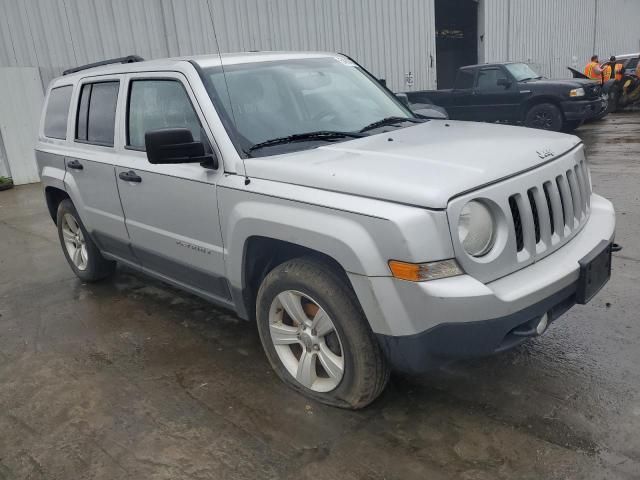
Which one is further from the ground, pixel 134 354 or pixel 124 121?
pixel 124 121

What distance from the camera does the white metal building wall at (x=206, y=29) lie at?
34.3ft

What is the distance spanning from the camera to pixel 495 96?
12680 mm

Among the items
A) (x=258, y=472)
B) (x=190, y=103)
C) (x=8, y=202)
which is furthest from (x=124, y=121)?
(x=8, y=202)

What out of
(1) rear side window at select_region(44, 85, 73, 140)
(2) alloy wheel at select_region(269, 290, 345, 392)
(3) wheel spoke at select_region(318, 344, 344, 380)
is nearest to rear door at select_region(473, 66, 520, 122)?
(1) rear side window at select_region(44, 85, 73, 140)

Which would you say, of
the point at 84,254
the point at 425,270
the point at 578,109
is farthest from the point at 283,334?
the point at 578,109

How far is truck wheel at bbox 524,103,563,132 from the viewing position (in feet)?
39.5

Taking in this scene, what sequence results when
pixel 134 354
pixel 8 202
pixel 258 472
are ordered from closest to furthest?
pixel 258 472 → pixel 134 354 → pixel 8 202

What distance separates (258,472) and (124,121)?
8.57 ft

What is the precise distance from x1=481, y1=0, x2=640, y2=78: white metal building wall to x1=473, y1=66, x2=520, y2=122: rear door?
6245 millimetres

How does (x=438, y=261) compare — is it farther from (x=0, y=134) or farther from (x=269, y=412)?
(x=0, y=134)

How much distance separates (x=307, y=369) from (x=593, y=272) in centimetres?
152

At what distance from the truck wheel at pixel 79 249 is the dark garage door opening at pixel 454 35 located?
59.3ft

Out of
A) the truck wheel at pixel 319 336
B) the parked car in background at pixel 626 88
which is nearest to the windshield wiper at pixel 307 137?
the truck wheel at pixel 319 336

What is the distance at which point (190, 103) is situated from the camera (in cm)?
341
